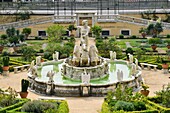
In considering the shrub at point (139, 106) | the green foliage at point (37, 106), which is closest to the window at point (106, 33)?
the shrub at point (139, 106)

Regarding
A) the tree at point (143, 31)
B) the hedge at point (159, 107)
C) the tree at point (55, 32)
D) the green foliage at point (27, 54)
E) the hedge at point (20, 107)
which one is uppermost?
the tree at point (55, 32)

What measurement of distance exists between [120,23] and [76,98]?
31815mm

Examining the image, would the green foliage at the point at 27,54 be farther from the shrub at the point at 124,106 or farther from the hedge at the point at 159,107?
the shrub at the point at 124,106

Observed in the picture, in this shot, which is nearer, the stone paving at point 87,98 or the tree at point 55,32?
the stone paving at point 87,98

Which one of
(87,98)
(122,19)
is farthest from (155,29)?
(87,98)

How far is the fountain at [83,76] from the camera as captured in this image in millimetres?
30391

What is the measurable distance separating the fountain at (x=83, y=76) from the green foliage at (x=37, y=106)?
18.0 ft

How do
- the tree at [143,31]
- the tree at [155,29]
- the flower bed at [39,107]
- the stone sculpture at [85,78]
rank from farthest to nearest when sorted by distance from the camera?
the tree at [143,31] → the tree at [155,29] → the stone sculpture at [85,78] → the flower bed at [39,107]

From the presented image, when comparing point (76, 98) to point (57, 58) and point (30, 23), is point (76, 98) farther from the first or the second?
point (30, 23)

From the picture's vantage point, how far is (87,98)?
2975cm

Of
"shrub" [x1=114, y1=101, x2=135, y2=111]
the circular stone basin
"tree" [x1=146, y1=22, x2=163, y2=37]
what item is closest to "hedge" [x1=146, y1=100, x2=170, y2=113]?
"shrub" [x1=114, y1=101, x2=135, y2=111]

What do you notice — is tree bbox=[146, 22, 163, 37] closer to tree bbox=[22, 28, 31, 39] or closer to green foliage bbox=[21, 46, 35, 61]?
tree bbox=[22, 28, 31, 39]

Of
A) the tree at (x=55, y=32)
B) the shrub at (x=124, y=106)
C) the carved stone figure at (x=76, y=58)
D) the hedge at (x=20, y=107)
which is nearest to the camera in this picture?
the hedge at (x=20, y=107)

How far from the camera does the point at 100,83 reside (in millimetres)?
32062
